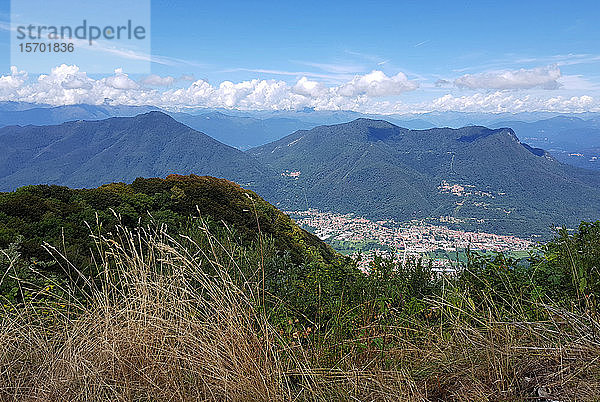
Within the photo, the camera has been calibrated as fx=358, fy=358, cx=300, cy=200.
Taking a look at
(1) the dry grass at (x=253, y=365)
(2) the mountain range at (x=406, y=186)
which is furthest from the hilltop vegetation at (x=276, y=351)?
(2) the mountain range at (x=406, y=186)

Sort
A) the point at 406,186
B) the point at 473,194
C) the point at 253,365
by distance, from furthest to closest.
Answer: the point at 406,186 < the point at 473,194 < the point at 253,365

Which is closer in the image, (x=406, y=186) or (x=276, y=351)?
(x=276, y=351)

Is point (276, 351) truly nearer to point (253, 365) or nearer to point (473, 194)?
point (253, 365)

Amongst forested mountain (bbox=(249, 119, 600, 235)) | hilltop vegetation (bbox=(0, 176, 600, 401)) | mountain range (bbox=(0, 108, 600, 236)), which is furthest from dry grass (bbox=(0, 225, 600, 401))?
forested mountain (bbox=(249, 119, 600, 235))

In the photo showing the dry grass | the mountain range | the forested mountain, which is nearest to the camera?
the dry grass

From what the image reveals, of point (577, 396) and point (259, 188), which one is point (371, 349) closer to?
point (577, 396)

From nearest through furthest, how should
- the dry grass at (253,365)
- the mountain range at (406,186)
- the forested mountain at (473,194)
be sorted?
the dry grass at (253,365)
the forested mountain at (473,194)
the mountain range at (406,186)

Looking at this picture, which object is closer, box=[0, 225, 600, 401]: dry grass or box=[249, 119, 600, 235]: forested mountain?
box=[0, 225, 600, 401]: dry grass

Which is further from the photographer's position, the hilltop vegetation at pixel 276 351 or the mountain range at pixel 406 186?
the mountain range at pixel 406 186

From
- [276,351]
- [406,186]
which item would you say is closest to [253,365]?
[276,351]

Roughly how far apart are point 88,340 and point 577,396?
9.70 ft

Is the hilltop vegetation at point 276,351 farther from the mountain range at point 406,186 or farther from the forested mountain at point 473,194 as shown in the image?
the forested mountain at point 473,194

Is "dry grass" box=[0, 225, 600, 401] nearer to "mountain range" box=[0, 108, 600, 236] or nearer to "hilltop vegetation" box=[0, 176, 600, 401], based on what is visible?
"hilltop vegetation" box=[0, 176, 600, 401]

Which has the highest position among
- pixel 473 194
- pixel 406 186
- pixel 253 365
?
pixel 253 365
